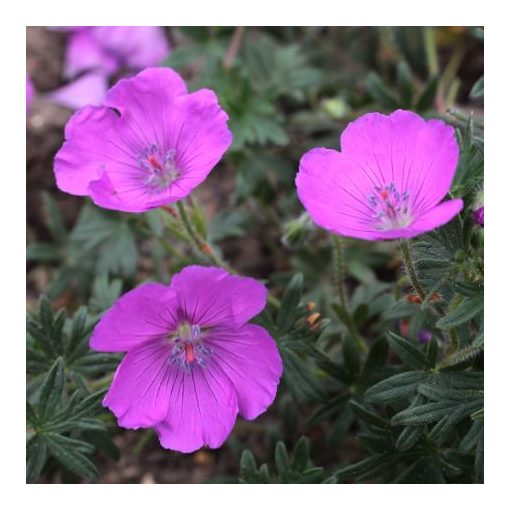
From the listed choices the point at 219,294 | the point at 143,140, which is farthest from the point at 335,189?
the point at 143,140

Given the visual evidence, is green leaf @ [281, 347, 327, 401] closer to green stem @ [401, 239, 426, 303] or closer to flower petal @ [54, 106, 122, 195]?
green stem @ [401, 239, 426, 303]

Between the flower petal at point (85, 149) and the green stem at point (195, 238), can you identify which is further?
the green stem at point (195, 238)

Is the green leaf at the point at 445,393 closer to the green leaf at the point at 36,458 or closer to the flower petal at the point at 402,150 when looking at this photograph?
the flower petal at the point at 402,150

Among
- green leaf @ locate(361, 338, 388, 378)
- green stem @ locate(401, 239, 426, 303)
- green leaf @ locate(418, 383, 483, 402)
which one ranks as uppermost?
green stem @ locate(401, 239, 426, 303)

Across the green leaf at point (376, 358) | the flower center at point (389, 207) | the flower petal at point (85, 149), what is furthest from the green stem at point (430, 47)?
the flower petal at point (85, 149)

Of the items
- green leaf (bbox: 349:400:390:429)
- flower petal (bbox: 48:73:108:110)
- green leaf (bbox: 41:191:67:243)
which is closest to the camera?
green leaf (bbox: 349:400:390:429)

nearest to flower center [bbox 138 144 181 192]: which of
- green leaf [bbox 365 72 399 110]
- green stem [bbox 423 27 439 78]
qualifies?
green leaf [bbox 365 72 399 110]
